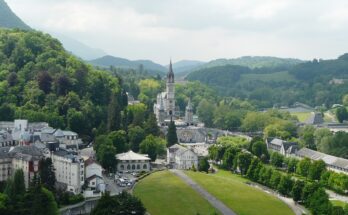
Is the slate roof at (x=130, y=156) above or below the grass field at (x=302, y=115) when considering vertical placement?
below

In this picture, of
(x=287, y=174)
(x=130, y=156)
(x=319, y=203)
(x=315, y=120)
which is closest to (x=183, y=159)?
(x=130, y=156)

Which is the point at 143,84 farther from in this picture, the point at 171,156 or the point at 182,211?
the point at 182,211

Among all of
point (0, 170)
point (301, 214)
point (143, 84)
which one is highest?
point (143, 84)

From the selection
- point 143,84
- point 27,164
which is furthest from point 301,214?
point 143,84

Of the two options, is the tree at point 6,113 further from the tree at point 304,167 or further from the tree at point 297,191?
the tree at point 297,191

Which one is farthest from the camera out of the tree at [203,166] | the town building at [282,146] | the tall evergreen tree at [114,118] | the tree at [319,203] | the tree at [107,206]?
the town building at [282,146]

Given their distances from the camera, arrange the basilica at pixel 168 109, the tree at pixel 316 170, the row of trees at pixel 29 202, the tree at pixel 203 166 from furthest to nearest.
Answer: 1. the basilica at pixel 168 109
2. the tree at pixel 203 166
3. the tree at pixel 316 170
4. the row of trees at pixel 29 202

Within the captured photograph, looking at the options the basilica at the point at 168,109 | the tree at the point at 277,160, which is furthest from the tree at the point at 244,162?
the basilica at the point at 168,109

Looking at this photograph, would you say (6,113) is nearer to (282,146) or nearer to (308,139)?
(282,146)
